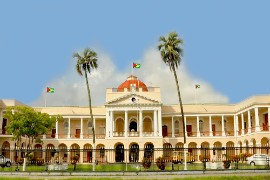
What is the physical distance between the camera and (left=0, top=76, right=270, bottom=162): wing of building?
55719 millimetres

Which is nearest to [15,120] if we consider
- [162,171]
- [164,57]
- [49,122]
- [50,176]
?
[49,122]

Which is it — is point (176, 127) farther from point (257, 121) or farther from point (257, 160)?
point (257, 160)

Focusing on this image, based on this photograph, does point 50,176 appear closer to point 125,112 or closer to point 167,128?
point 125,112

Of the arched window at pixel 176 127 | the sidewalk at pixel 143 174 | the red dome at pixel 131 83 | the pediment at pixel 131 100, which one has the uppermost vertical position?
the red dome at pixel 131 83

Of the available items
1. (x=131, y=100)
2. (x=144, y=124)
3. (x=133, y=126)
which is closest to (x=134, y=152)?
(x=131, y=100)

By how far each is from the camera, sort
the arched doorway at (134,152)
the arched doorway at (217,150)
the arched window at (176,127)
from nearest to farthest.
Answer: the arched doorway at (217,150), the arched doorway at (134,152), the arched window at (176,127)

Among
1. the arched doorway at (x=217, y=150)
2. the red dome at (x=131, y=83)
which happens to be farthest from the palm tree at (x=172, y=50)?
the red dome at (x=131, y=83)

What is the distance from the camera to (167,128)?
62094mm

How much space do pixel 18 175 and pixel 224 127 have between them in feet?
135

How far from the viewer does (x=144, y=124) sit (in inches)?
2411

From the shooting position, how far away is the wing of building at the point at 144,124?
5572 centimetres

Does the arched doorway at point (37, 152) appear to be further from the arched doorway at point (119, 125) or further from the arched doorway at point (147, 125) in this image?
the arched doorway at point (147, 125)

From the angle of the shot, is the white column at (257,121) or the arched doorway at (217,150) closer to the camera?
the arched doorway at (217,150)

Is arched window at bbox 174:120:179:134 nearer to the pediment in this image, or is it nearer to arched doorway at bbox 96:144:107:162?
the pediment
